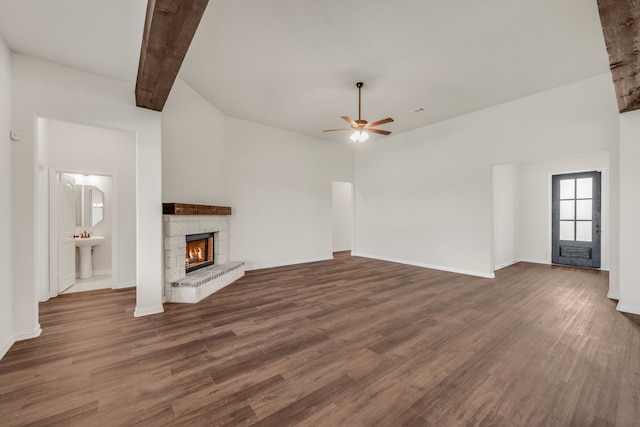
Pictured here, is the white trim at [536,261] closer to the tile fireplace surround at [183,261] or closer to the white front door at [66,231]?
the tile fireplace surround at [183,261]

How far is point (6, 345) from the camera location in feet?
7.89

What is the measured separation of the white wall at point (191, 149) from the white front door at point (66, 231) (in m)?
1.91

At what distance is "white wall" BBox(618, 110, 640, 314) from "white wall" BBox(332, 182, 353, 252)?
20.1 feet

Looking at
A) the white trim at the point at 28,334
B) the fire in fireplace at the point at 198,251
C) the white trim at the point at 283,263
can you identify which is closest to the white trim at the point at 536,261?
the white trim at the point at 283,263

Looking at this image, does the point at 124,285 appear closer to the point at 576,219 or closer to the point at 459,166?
the point at 459,166

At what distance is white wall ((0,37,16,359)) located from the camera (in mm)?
2387

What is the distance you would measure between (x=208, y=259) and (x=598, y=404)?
204 inches

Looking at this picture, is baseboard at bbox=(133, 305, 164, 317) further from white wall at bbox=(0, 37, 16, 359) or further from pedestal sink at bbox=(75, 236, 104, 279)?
pedestal sink at bbox=(75, 236, 104, 279)

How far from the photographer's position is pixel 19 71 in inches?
103

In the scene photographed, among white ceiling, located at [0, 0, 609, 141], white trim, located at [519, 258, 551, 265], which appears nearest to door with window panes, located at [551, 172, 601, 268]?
white trim, located at [519, 258, 551, 265]

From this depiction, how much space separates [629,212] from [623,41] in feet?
7.85

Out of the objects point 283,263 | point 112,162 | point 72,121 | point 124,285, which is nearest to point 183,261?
point 124,285

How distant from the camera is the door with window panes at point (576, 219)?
5.87m

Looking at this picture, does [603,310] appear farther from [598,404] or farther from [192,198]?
[192,198]
